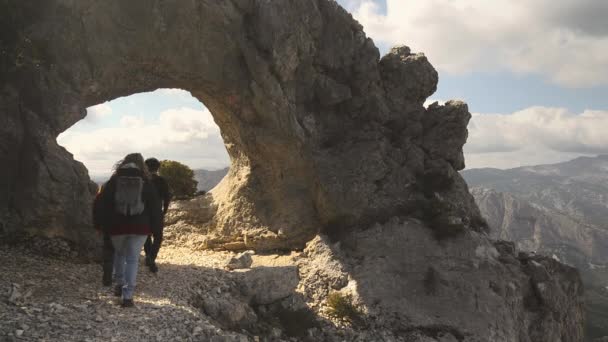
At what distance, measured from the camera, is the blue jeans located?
1040 centimetres

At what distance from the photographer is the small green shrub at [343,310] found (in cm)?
1772

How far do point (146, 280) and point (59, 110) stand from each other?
6721 millimetres

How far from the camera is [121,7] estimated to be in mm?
17312

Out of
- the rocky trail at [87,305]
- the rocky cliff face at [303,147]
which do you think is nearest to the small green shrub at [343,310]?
the rocky cliff face at [303,147]

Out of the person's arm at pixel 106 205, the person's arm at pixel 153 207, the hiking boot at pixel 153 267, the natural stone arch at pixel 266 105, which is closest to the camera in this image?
the person's arm at pixel 106 205

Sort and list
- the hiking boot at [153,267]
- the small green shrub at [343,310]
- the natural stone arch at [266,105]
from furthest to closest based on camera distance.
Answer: the small green shrub at [343,310] → the natural stone arch at [266,105] → the hiking boot at [153,267]

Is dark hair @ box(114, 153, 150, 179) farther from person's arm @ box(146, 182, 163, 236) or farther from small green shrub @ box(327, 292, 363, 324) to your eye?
small green shrub @ box(327, 292, 363, 324)

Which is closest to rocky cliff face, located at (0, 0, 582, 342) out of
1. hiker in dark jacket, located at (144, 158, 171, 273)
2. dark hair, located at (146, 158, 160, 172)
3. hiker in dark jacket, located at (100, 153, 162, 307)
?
hiker in dark jacket, located at (144, 158, 171, 273)

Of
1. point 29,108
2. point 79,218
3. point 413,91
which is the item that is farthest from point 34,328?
point 413,91

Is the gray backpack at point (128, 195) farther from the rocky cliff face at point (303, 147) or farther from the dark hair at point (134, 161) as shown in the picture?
the rocky cliff face at point (303, 147)

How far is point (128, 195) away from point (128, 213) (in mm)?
462

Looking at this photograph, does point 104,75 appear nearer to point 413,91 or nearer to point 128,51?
point 128,51

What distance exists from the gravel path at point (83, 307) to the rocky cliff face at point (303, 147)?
80.4 inches

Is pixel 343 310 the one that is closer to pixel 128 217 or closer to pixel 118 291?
pixel 118 291
